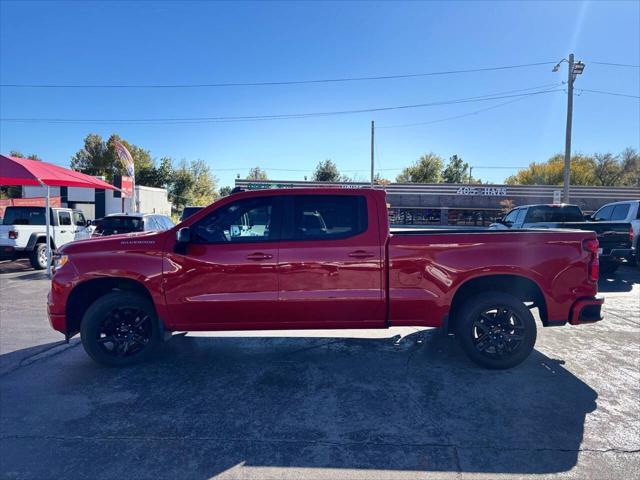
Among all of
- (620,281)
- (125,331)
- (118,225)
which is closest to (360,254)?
(125,331)

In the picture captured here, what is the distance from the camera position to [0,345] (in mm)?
5391

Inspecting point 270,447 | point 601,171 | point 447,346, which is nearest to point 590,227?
point 447,346

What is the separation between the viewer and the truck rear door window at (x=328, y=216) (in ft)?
14.5

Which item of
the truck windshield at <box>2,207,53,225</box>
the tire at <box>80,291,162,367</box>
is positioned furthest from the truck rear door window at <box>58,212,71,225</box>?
the tire at <box>80,291,162,367</box>

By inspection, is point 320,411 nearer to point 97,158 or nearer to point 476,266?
point 476,266

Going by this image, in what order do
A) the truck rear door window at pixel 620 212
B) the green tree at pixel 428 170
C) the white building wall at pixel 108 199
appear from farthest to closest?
the green tree at pixel 428 170 < the white building wall at pixel 108 199 < the truck rear door window at pixel 620 212

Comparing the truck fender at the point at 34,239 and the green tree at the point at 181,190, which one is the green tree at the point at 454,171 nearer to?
the green tree at the point at 181,190

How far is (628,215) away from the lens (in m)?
11.9

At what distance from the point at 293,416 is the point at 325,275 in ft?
4.84

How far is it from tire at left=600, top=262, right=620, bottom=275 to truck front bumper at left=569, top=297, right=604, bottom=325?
24.5 feet

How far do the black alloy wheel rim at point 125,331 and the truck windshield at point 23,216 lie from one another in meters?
10.0

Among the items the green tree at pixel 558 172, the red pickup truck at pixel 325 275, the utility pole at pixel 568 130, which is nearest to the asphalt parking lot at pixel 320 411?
the red pickup truck at pixel 325 275

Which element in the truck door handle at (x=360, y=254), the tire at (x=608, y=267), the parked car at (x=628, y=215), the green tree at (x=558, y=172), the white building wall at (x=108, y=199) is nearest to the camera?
the truck door handle at (x=360, y=254)

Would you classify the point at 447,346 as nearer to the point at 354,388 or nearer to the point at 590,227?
the point at 354,388
